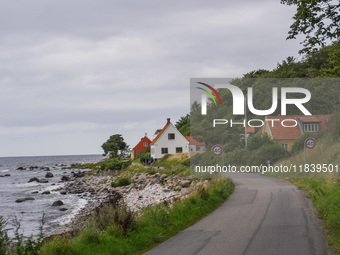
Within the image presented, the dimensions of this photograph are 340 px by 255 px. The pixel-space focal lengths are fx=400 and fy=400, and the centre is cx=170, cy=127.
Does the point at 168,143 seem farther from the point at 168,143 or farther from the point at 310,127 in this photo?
the point at 310,127

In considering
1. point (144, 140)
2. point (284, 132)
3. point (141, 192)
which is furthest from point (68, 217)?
point (144, 140)

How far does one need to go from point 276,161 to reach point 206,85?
51.7 feet

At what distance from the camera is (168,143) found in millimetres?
69500

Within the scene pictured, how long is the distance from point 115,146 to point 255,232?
105 m

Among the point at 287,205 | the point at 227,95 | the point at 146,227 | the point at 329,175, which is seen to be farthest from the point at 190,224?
the point at 227,95

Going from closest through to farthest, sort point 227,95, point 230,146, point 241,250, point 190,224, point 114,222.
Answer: point 241,250 < point 114,222 < point 190,224 < point 230,146 < point 227,95

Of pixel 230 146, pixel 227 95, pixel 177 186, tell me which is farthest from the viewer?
pixel 227 95

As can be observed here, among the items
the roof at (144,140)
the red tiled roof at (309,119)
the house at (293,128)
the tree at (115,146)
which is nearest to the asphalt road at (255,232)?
the house at (293,128)

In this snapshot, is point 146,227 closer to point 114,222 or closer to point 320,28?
point 114,222

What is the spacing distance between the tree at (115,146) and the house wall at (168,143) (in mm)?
47967

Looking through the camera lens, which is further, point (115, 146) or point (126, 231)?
point (115, 146)

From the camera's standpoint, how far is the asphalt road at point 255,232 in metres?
11.1

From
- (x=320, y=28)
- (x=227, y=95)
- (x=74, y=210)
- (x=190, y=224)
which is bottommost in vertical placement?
(x=74, y=210)

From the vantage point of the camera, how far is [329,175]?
2577 cm
